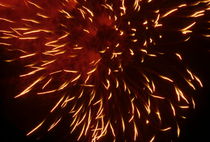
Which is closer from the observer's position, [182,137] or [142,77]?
[142,77]

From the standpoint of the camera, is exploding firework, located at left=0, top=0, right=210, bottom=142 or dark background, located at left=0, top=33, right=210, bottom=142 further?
dark background, located at left=0, top=33, right=210, bottom=142

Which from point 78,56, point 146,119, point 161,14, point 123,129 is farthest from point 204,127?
point 78,56

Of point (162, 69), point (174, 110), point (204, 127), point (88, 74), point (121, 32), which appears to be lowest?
point (204, 127)

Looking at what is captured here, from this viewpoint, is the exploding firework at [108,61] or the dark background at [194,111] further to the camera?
the dark background at [194,111]

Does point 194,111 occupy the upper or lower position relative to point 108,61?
lower

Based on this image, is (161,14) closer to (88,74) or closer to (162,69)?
(162,69)

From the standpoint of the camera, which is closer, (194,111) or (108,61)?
(108,61)

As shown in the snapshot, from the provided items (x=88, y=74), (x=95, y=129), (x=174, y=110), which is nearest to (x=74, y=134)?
(x=95, y=129)

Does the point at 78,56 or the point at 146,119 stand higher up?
the point at 78,56
